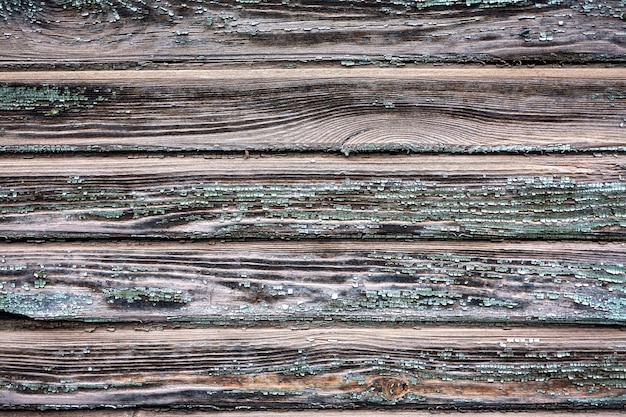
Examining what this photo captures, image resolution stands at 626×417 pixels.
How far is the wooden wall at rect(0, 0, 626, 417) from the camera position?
750 mm

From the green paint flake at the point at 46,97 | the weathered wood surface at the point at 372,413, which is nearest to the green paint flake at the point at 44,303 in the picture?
the weathered wood surface at the point at 372,413

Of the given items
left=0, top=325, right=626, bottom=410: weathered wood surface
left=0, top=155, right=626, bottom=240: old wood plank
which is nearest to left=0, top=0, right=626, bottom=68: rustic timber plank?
left=0, top=155, right=626, bottom=240: old wood plank

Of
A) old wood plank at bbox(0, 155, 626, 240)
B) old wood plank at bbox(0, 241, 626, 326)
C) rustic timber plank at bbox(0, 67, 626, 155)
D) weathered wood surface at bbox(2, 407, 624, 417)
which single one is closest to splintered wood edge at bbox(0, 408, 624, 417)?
A: weathered wood surface at bbox(2, 407, 624, 417)

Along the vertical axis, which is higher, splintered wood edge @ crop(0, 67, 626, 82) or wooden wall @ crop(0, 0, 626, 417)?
splintered wood edge @ crop(0, 67, 626, 82)

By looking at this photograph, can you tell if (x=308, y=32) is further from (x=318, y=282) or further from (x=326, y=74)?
(x=318, y=282)

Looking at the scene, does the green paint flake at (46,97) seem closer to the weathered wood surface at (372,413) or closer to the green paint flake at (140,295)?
the green paint flake at (140,295)

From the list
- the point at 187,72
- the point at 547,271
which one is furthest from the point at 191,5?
the point at 547,271

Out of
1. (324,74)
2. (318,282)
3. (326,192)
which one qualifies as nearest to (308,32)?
(324,74)

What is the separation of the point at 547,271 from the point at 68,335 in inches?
30.4

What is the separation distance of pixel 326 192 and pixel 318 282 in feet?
0.47

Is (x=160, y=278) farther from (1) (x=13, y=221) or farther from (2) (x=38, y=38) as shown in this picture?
(2) (x=38, y=38)

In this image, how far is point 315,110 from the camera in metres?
0.76

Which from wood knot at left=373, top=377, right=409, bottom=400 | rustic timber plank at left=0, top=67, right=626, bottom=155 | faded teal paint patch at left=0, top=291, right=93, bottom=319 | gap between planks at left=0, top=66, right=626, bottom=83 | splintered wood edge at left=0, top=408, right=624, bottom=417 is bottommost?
splintered wood edge at left=0, top=408, right=624, bottom=417

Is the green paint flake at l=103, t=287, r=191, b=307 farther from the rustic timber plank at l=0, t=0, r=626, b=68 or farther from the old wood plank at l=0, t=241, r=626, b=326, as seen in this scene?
the rustic timber plank at l=0, t=0, r=626, b=68
